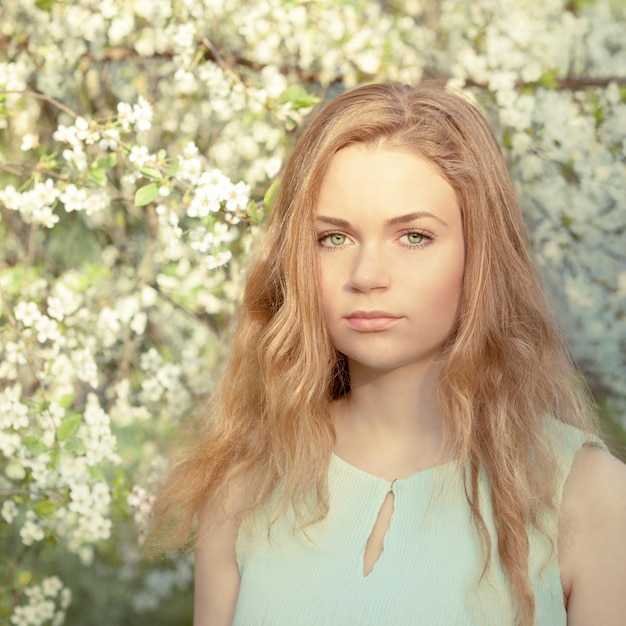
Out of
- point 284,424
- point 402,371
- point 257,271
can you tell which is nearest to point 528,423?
point 402,371

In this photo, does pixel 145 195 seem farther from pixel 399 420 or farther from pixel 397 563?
pixel 397 563

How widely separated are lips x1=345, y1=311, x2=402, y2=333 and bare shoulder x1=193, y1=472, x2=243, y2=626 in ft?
1.52

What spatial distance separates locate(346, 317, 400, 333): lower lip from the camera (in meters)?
1.64

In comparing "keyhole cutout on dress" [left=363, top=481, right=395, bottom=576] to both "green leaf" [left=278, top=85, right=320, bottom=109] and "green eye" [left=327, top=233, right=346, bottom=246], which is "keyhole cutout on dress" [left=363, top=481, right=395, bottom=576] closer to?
"green eye" [left=327, top=233, right=346, bottom=246]

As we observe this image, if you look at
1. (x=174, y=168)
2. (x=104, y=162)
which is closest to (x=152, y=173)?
(x=174, y=168)

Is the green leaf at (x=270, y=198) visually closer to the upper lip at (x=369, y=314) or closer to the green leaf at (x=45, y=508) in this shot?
the upper lip at (x=369, y=314)

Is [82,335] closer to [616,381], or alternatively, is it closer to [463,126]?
[463,126]

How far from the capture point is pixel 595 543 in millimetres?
1600

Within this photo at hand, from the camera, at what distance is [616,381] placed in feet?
9.73

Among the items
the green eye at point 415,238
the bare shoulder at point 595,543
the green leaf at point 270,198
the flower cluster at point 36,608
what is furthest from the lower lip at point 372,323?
the flower cluster at point 36,608

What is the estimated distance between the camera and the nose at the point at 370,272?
5.30 ft

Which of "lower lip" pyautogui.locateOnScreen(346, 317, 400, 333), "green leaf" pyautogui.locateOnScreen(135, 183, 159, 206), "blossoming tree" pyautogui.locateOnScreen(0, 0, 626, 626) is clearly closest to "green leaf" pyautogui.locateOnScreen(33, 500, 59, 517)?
"blossoming tree" pyautogui.locateOnScreen(0, 0, 626, 626)

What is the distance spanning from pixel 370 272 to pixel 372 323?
0.09m

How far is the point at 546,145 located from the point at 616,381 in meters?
0.72
